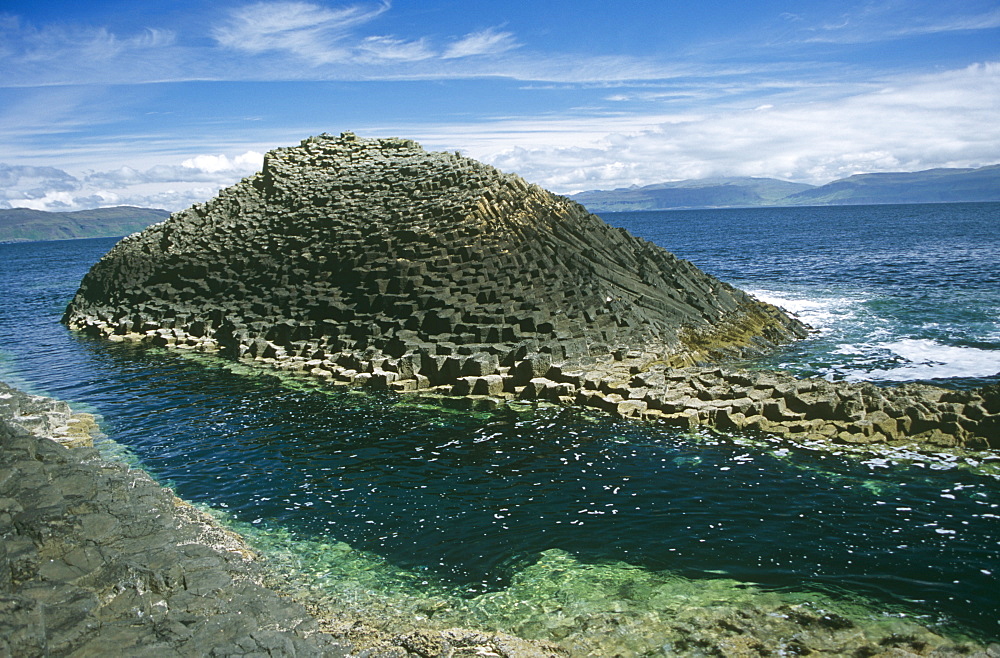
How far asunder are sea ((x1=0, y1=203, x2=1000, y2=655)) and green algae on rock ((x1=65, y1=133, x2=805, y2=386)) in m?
3.08

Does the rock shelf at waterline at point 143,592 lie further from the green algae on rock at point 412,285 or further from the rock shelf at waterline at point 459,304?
the green algae on rock at point 412,285

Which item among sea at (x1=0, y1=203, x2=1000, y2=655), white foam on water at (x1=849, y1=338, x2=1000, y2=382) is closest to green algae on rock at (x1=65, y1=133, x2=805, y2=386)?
sea at (x1=0, y1=203, x2=1000, y2=655)

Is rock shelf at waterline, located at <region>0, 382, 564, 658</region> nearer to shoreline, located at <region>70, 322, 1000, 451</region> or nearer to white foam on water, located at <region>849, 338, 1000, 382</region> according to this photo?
shoreline, located at <region>70, 322, 1000, 451</region>

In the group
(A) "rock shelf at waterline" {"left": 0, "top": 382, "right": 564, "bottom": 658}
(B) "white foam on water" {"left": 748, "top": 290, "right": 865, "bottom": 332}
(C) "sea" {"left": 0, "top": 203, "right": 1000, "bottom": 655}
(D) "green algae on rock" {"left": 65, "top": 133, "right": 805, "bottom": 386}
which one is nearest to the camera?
(A) "rock shelf at waterline" {"left": 0, "top": 382, "right": 564, "bottom": 658}

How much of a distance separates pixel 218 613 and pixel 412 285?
20.1m

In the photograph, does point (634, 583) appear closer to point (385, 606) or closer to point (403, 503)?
point (385, 606)

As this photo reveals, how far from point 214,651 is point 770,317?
28.6 m

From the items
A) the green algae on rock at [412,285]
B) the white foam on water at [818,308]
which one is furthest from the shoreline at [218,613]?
the white foam on water at [818,308]

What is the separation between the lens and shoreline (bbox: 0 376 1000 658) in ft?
28.4

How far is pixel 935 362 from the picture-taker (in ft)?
82.5

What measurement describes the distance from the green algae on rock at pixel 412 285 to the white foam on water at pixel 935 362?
4.66 m

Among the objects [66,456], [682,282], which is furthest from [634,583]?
[682,282]

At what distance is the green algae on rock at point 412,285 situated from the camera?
25.2 meters

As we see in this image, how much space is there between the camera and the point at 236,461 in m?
16.9
